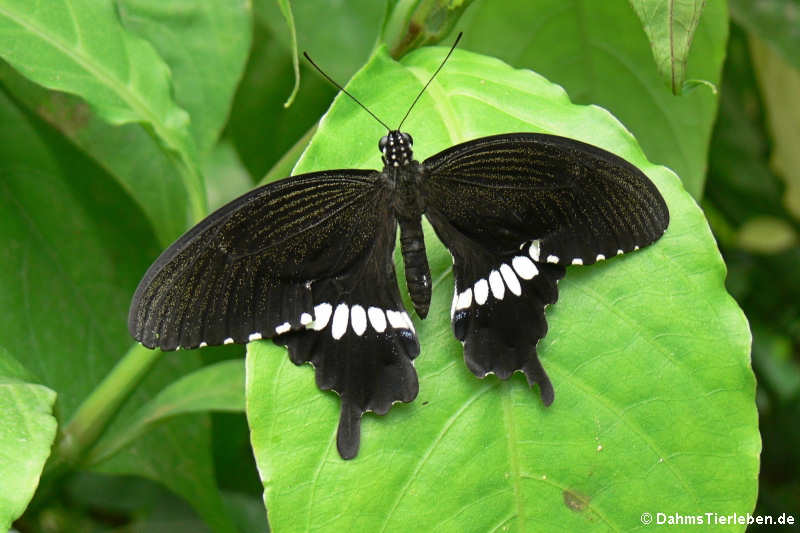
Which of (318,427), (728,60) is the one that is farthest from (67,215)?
(728,60)

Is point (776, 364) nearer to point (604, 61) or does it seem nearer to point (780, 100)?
point (780, 100)

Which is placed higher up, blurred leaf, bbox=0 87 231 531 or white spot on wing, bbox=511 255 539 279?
white spot on wing, bbox=511 255 539 279

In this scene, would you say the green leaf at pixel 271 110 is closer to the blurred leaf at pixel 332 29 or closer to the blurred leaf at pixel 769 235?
the blurred leaf at pixel 332 29

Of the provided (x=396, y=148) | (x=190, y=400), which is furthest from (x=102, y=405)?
(x=396, y=148)

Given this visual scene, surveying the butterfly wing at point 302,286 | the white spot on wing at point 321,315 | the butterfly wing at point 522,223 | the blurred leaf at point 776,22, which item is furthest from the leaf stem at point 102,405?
the blurred leaf at point 776,22

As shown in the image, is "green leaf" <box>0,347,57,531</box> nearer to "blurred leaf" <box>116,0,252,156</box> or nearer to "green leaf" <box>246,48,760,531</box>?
"green leaf" <box>246,48,760,531</box>

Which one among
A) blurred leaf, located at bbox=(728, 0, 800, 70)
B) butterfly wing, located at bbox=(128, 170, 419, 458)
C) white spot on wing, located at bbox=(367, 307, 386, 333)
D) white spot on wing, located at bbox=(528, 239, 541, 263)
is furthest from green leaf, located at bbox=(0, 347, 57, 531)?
blurred leaf, located at bbox=(728, 0, 800, 70)

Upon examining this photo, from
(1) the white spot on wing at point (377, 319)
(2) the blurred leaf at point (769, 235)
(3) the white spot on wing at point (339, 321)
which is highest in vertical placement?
(1) the white spot on wing at point (377, 319)
